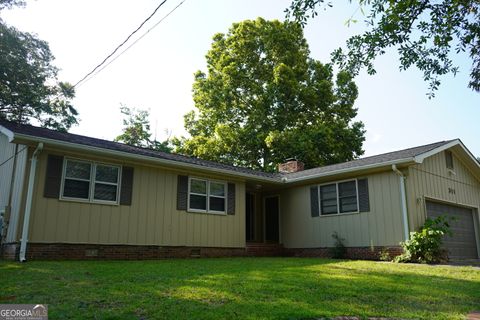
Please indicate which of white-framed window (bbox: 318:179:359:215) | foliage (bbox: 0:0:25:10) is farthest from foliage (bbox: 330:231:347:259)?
foliage (bbox: 0:0:25:10)

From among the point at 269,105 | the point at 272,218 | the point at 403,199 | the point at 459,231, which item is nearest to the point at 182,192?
the point at 272,218

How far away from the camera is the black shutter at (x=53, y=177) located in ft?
32.6

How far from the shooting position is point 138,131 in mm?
37875

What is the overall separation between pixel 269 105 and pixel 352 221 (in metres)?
14.6

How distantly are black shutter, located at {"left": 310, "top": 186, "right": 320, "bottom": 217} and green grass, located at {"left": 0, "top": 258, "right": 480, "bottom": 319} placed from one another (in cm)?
626

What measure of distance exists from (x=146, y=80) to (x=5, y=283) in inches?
263

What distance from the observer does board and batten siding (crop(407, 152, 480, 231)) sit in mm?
12148

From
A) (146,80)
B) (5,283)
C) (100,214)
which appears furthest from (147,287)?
(146,80)

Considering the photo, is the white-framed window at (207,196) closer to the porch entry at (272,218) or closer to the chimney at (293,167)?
the porch entry at (272,218)

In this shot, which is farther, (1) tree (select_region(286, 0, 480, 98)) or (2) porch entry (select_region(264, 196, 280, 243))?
(2) porch entry (select_region(264, 196, 280, 243))

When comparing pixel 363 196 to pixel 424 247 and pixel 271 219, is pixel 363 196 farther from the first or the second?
pixel 271 219

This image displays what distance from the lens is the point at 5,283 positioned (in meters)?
5.80

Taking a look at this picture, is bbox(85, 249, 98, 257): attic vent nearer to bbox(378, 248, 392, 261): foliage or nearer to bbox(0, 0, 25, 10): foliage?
bbox(378, 248, 392, 261): foliage

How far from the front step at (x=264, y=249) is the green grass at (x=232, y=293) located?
20.6 feet
